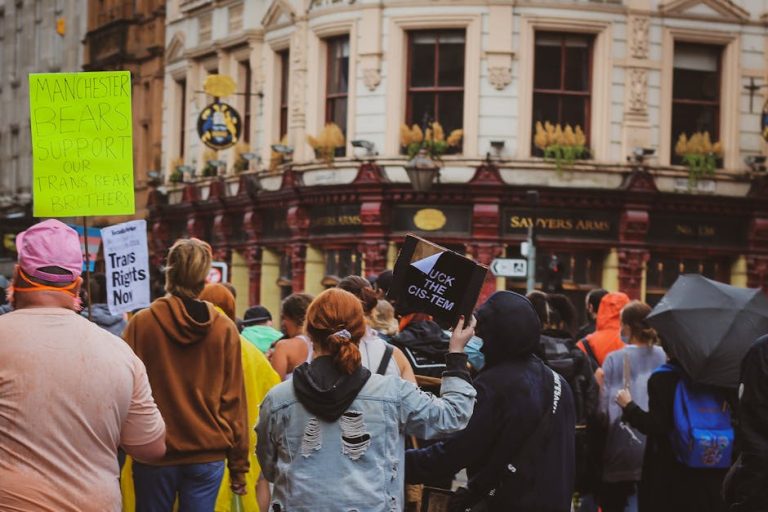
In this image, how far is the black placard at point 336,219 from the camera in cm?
2778

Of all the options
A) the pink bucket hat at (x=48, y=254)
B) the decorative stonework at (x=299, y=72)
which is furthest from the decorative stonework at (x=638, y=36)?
the pink bucket hat at (x=48, y=254)

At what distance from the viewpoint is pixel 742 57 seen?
28.1 metres

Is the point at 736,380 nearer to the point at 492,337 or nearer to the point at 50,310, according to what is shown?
the point at 492,337

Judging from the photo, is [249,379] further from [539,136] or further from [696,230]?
[696,230]

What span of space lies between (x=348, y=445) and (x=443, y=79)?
2161 cm

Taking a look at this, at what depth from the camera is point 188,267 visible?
8148 mm

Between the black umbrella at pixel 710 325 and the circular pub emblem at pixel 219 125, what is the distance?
21.0 metres

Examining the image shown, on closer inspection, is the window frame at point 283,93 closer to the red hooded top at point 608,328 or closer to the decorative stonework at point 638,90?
the decorative stonework at point 638,90

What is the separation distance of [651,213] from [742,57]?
3387 millimetres

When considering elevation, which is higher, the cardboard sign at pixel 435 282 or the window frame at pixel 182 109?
the window frame at pixel 182 109

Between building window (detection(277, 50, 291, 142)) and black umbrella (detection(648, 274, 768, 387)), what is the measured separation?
2151 centimetres

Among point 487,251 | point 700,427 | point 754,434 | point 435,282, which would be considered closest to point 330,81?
point 487,251

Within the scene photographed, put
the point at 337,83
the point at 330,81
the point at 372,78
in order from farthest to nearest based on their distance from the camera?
1. the point at 330,81
2. the point at 337,83
3. the point at 372,78

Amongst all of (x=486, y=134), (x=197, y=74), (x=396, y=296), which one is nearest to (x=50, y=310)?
(x=396, y=296)
